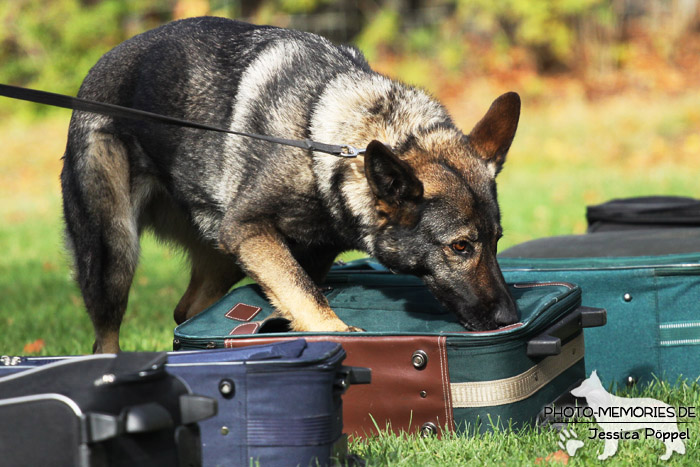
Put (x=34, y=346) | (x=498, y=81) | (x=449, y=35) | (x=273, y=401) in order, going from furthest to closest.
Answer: (x=449, y=35) → (x=498, y=81) → (x=34, y=346) → (x=273, y=401)

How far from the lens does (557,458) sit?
2.63m

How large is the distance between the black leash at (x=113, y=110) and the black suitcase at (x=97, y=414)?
1.13 m

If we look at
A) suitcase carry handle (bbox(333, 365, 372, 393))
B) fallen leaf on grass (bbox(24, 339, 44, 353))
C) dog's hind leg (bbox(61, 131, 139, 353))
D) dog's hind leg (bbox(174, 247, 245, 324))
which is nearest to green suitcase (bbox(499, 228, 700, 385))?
suitcase carry handle (bbox(333, 365, 372, 393))

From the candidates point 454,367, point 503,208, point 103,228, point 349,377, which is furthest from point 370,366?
point 503,208

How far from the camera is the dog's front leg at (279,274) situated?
3.36 m

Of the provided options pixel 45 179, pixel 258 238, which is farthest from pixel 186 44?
pixel 45 179

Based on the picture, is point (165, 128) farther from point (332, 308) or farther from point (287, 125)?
point (332, 308)

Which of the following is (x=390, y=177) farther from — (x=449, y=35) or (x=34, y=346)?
(x=449, y=35)

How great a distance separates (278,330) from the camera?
A: 3.52 m

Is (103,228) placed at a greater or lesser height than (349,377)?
greater

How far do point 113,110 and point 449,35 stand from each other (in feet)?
52.5

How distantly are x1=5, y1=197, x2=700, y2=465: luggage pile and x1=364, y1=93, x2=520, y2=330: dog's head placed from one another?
168mm

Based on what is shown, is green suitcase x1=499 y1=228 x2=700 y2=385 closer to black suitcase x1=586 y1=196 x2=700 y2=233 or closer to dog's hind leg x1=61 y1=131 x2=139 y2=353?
black suitcase x1=586 y1=196 x2=700 y2=233

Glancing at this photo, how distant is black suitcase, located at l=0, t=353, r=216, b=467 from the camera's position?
6.48 ft
